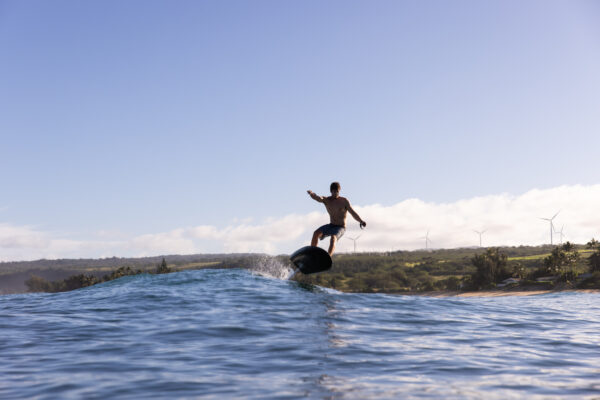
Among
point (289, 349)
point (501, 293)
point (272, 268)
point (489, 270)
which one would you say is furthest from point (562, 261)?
point (289, 349)

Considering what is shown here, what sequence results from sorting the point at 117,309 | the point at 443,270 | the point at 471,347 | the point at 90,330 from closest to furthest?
the point at 471,347 → the point at 90,330 → the point at 117,309 → the point at 443,270

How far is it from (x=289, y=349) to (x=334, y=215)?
31.3 ft

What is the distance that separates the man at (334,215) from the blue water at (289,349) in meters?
2.98


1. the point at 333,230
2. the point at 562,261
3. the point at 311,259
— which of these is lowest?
the point at 562,261

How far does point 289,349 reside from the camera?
26.9ft

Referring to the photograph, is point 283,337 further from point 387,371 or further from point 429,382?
point 429,382

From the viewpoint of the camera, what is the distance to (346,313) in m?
12.0

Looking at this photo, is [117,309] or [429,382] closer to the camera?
[429,382]

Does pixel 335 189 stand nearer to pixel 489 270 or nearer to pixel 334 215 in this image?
pixel 334 215

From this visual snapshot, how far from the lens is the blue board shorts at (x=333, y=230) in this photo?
17.4 meters

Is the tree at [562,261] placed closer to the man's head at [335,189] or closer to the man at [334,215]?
the man at [334,215]

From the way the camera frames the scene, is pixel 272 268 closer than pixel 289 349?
No

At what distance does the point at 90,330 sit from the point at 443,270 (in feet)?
206

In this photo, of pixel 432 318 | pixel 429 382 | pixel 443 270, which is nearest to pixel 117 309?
pixel 432 318
